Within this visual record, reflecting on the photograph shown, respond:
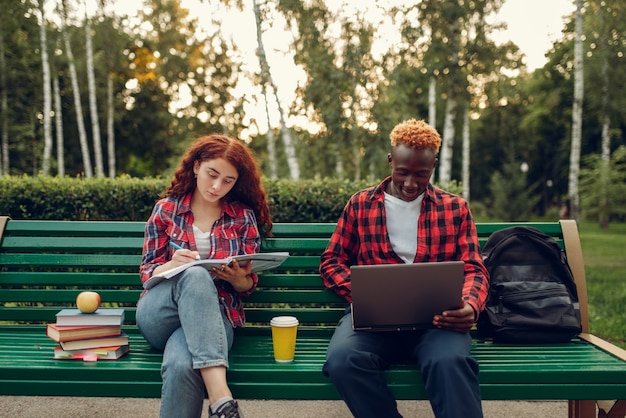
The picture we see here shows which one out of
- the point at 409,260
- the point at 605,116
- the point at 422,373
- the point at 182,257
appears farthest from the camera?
the point at 605,116

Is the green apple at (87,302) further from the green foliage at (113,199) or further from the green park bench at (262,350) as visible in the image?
the green foliage at (113,199)

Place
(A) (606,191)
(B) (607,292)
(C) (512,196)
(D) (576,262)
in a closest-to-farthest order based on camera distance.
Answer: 1. (D) (576,262)
2. (B) (607,292)
3. (A) (606,191)
4. (C) (512,196)

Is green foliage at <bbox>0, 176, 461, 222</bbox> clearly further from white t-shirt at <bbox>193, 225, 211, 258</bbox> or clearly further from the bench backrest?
white t-shirt at <bbox>193, 225, 211, 258</bbox>

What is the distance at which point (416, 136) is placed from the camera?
8.52 ft

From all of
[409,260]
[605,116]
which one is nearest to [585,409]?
[409,260]

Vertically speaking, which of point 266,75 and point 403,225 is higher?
point 266,75

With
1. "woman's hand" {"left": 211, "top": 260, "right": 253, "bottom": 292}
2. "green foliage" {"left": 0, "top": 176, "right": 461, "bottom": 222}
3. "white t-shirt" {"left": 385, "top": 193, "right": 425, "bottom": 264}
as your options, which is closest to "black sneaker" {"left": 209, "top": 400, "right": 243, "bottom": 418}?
"woman's hand" {"left": 211, "top": 260, "right": 253, "bottom": 292}

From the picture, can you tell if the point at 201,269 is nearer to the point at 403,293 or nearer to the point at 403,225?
the point at 403,293

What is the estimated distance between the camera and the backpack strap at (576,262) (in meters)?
2.89

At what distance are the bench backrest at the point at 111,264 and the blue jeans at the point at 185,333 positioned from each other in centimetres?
54

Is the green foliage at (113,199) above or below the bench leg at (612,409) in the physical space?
above

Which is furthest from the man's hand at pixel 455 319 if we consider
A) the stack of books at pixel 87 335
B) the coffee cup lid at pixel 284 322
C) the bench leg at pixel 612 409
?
the stack of books at pixel 87 335

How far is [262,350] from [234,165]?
879 mm

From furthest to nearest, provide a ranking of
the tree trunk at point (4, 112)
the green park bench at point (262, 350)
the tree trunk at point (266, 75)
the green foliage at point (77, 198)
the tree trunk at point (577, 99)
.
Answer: the tree trunk at point (4, 112), the tree trunk at point (577, 99), the tree trunk at point (266, 75), the green foliage at point (77, 198), the green park bench at point (262, 350)
